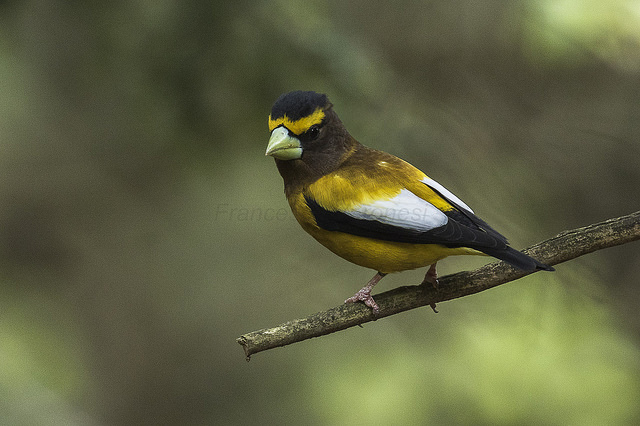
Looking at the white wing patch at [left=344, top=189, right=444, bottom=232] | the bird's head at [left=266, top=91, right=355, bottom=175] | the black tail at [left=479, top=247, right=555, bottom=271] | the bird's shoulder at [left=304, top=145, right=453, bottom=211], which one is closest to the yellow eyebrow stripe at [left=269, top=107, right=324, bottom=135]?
the bird's head at [left=266, top=91, right=355, bottom=175]

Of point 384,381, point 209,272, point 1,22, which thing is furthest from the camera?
point 209,272

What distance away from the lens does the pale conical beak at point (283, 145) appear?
3219mm

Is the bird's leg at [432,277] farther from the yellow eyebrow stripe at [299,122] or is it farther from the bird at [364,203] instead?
the yellow eyebrow stripe at [299,122]

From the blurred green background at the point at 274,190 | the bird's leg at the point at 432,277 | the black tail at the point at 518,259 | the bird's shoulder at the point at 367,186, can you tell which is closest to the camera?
the black tail at the point at 518,259

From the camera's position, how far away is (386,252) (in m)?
3.34

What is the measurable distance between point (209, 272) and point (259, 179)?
1.11m

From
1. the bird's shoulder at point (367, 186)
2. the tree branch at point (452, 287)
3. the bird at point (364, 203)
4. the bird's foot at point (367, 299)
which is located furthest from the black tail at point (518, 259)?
the bird's foot at point (367, 299)

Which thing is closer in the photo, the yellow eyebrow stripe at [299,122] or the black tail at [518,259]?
the black tail at [518,259]

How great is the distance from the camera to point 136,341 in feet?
20.8

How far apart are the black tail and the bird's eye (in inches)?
41.1

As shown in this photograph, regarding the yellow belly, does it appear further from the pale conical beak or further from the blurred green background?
the blurred green background

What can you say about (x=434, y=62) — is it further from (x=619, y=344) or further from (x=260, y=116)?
(x=619, y=344)

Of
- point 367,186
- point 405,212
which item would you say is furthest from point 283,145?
point 405,212

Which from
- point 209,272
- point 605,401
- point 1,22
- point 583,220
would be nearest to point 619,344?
point 605,401
